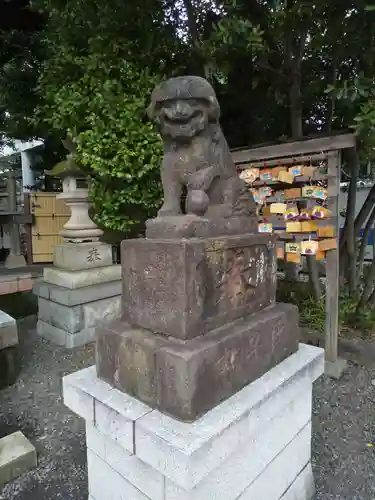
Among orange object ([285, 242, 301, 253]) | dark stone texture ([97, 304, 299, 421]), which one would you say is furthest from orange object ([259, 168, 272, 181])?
dark stone texture ([97, 304, 299, 421])

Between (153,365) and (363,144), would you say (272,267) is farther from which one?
(363,144)

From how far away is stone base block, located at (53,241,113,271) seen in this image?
448cm

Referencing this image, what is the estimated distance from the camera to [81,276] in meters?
4.33

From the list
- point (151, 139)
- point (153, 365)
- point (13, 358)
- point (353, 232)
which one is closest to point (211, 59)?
point (151, 139)

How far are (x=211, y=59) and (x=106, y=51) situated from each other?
4.42 feet

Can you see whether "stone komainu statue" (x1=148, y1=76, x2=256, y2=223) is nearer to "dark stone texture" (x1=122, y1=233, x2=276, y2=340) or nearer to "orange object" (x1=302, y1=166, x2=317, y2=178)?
"dark stone texture" (x1=122, y1=233, x2=276, y2=340)

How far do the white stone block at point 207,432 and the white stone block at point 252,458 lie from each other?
83 millimetres

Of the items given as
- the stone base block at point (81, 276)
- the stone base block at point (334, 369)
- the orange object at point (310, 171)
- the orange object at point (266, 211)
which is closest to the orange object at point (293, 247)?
the orange object at point (266, 211)

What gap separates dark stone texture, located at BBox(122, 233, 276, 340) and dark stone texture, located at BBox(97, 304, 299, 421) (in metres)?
0.07

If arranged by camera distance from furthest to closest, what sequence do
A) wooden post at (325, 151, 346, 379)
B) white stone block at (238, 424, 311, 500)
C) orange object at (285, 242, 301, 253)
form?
1. orange object at (285, 242, 301, 253)
2. wooden post at (325, 151, 346, 379)
3. white stone block at (238, 424, 311, 500)

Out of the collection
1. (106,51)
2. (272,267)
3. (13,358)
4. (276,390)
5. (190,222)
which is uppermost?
(106,51)

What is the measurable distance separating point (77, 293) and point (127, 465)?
9.48ft

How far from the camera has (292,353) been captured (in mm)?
2057

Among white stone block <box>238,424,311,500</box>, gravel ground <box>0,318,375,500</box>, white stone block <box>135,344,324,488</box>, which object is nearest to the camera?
white stone block <box>135,344,324,488</box>
